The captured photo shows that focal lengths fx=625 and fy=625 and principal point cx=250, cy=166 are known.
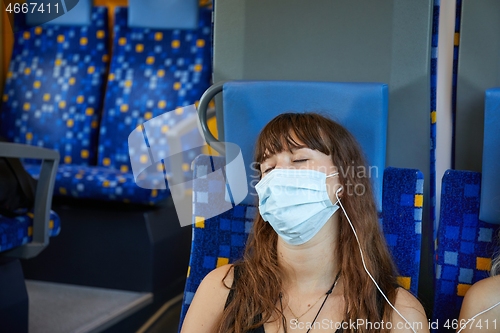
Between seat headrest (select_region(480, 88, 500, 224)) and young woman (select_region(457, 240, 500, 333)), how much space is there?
Answer: 165 millimetres

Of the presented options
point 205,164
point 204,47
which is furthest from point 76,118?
point 205,164

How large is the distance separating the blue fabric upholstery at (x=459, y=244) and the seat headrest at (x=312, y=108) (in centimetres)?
20

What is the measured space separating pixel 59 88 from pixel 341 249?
3.04 metres

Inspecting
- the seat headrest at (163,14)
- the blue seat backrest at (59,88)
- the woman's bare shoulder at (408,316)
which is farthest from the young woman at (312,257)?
the blue seat backrest at (59,88)

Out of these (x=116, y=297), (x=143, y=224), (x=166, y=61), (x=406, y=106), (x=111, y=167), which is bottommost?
(x=116, y=297)

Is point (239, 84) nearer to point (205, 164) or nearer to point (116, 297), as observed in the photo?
point (205, 164)

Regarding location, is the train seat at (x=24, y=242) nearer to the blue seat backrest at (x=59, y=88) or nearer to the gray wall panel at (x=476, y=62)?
the blue seat backrest at (x=59, y=88)

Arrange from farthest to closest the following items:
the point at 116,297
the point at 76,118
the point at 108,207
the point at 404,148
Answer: the point at 76,118
the point at 108,207
the point at 116,297
the point at 404,148

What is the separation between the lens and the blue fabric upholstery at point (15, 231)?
2449 mm

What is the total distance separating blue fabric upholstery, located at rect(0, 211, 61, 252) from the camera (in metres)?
2.45

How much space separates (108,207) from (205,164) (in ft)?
6.07

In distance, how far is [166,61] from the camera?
152 inches

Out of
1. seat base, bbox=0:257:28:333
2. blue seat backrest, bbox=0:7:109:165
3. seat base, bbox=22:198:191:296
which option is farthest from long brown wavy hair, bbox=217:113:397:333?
blue seat backrest, bbox=0:7:109:165

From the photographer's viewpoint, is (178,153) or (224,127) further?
(178,153)
